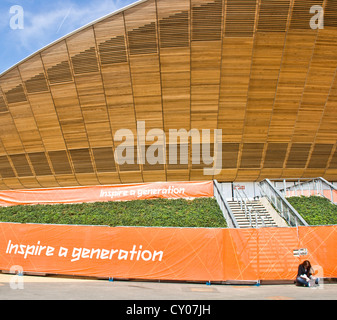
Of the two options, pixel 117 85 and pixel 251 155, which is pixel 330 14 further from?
pixel 117 85

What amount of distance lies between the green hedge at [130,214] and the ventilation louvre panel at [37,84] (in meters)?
7.52

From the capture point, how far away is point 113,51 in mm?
17438

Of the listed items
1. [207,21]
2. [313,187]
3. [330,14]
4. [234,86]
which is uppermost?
[330,14]

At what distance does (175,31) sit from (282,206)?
1137cm

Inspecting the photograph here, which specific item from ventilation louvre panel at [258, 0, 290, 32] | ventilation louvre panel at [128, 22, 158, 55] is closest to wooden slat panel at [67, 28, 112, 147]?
ventilation louvre panel at [128, 22, 158, 55]

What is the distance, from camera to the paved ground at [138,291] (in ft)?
24.1

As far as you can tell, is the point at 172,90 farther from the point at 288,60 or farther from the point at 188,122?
the point at 288,60

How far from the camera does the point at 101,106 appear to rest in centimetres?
1906

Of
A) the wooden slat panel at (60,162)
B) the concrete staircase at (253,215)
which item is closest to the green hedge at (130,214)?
the concrete staircase at (253,215)

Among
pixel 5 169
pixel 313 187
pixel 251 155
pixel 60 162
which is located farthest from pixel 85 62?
pixel 313 187

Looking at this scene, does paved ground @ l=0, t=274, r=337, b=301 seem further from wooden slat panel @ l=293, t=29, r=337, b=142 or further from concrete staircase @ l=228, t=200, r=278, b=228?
wooden slat panel @ l=293, t=29, r=337, b=142

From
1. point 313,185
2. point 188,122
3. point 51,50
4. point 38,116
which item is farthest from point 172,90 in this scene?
point 313,185

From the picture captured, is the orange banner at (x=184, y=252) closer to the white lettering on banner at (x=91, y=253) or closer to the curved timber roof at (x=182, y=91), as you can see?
the white lettering on banner at (x=91, y=253)

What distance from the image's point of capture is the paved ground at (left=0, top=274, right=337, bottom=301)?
24.1 ft
